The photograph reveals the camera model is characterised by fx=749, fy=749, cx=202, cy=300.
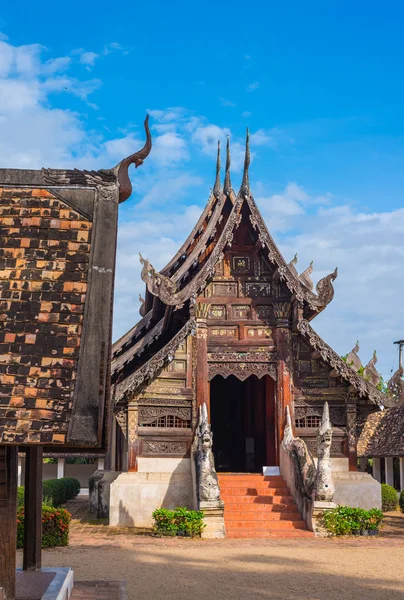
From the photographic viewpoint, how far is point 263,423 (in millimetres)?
21938

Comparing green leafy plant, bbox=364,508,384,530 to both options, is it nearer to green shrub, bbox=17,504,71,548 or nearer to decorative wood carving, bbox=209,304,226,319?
decorative wood carving, bbox=209,304,226,319

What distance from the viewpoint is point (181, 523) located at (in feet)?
49.8

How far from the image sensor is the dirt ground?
392 inches

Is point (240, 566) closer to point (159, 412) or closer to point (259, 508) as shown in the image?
point (259, 508)

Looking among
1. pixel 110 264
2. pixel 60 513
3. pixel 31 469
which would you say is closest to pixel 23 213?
pixel 110 264

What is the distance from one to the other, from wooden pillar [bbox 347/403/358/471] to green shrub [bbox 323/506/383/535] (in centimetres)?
221

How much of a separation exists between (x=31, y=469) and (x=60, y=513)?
6.19 metres

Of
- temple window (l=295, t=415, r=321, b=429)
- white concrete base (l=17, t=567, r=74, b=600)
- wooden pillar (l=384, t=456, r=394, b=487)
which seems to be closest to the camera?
white concrete base (l=17, t=567, r=74, b=600)

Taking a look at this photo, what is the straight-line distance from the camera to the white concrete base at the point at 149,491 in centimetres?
1708

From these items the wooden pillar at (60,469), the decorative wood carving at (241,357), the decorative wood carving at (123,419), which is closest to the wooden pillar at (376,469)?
the wooden pillar at (60,469)

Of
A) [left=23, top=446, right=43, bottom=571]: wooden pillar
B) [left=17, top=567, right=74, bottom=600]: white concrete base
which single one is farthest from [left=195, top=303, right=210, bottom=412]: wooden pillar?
[left=17, top=567, right=74, bottom=600]: white concrete base

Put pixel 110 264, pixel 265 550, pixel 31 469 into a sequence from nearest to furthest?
pixel 110 264, pixel 31 469, pixel 265 550

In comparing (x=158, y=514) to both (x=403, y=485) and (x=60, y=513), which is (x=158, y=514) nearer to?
(x=60, y=513)

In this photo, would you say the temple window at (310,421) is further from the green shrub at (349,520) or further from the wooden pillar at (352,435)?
the green shrub at (349,520)
